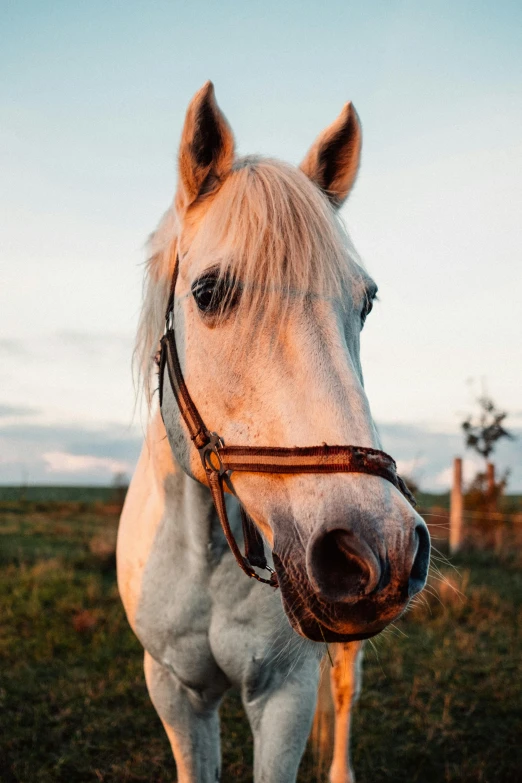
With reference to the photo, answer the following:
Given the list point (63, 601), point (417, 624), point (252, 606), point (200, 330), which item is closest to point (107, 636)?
point (63, 601)

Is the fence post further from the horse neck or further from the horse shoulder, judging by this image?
the horse neck

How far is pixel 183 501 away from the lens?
252cm

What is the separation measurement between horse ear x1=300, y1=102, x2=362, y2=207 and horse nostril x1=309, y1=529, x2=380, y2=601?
4.60 feet

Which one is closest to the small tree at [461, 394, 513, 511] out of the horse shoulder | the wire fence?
the wire fence

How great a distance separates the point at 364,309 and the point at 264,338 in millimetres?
506

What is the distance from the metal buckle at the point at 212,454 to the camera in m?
1.78

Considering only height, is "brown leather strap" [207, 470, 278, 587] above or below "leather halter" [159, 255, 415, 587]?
below

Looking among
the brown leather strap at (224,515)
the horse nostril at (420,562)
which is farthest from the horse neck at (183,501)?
the horse nostril at (420,562)

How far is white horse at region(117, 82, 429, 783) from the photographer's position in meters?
1.42

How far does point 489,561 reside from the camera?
1185 cm

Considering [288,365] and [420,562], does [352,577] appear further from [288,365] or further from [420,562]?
[288,365]

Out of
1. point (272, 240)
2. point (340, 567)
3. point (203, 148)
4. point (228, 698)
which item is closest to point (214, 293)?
point (272, 240)

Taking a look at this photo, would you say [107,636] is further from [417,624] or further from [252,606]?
[252,606]

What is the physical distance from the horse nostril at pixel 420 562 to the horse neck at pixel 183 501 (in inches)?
42.1
